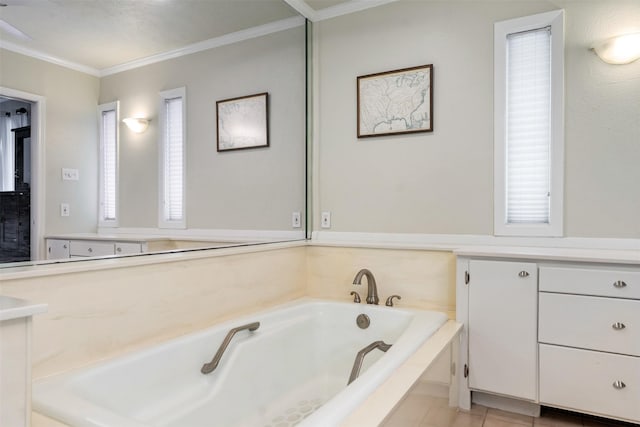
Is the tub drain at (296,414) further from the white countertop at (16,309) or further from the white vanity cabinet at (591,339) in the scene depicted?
the white countertop at (16,309)

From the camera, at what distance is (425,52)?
8.07 feet

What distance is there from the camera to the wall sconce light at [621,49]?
1.91 meters

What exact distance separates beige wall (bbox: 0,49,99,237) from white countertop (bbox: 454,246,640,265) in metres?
1.70

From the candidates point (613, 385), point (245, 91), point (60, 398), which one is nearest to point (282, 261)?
point (245, 91)

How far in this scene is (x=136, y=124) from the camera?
5.88 ft

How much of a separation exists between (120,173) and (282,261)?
3.66 ft

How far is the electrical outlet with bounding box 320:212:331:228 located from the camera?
279 cm

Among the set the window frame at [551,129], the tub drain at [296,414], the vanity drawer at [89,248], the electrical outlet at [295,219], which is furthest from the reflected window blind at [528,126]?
the vanity drawer at [89,248]

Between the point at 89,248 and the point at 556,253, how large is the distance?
2.00 m

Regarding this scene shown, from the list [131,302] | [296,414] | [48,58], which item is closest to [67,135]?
[48,58]

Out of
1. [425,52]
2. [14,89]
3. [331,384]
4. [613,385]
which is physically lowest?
[331,384]

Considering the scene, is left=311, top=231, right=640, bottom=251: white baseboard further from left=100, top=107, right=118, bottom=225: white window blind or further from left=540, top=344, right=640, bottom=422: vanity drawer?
left=100, top=107, right=118, bottom=225: white window blind

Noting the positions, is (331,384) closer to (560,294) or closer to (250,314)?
(250,314)

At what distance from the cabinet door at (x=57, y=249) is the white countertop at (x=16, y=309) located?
25.2 inches
